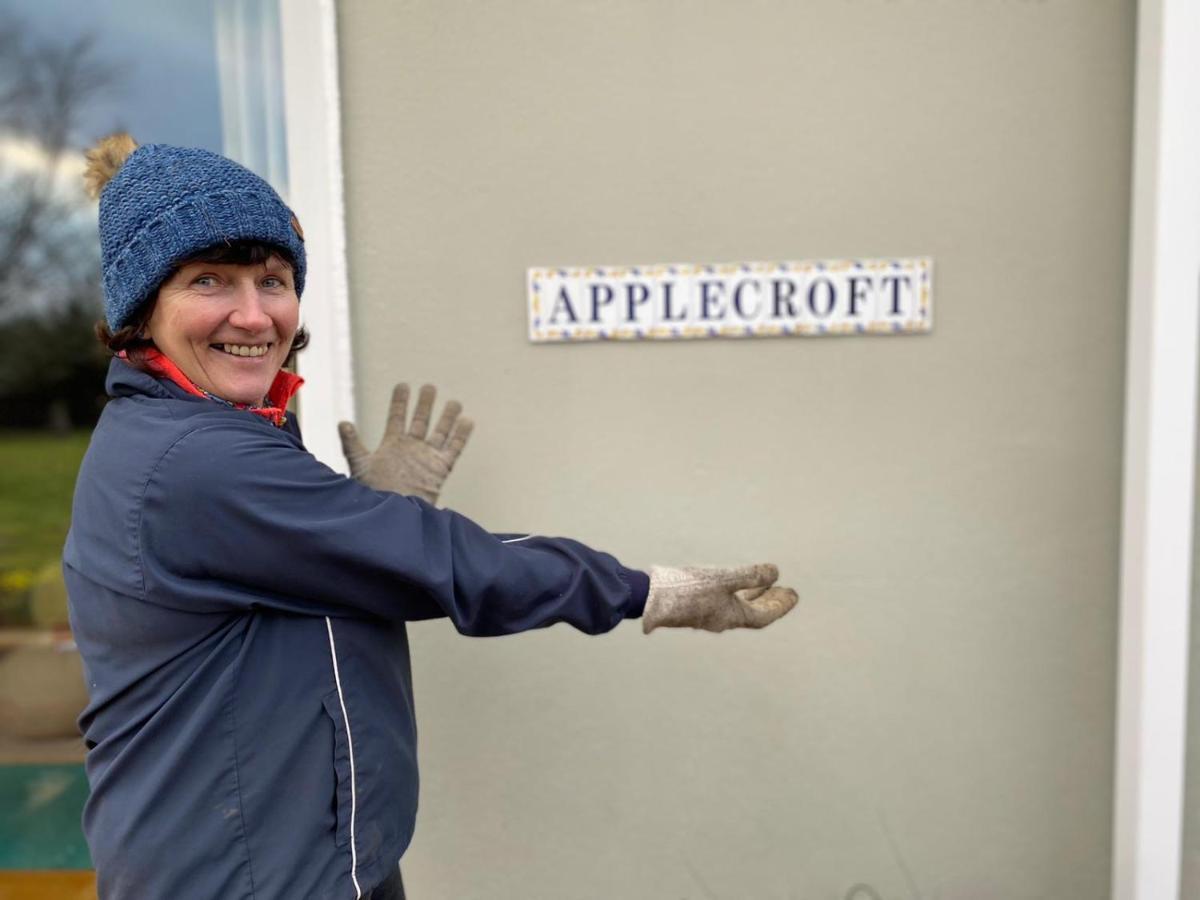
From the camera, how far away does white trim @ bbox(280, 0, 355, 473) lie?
1.78 metres

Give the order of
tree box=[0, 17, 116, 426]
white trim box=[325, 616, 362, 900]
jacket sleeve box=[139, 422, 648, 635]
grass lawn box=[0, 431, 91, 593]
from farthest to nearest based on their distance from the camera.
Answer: grass lawn box=[0, 431, 91, 593], tree box=[0, 17, 116, 426], white trim box=[325, 616, 362, 900], jacket sleeve box=[139, 422, 648, 635]

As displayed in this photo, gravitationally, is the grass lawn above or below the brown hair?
below

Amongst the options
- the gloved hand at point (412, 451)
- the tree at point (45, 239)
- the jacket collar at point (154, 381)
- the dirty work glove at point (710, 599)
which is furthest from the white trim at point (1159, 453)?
the tree at point (45, 239)

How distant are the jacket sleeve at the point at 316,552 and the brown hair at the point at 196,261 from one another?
0.20m

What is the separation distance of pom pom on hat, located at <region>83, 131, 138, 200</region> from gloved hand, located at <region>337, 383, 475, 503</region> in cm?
55

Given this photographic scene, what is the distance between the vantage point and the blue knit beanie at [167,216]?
1094mm

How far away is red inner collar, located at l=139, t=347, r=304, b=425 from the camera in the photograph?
3.86 feet

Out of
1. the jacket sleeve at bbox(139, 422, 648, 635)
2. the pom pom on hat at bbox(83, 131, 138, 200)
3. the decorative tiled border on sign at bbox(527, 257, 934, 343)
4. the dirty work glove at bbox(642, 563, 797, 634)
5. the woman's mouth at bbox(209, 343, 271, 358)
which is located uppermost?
the pom pom on hat at bbox(83, 131, 138, 200)

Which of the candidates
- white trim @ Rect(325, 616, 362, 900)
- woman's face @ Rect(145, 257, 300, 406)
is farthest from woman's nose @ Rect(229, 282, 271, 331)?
white trim @ Rect(325, 616, 362, 900)

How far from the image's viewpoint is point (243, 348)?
3.95ft

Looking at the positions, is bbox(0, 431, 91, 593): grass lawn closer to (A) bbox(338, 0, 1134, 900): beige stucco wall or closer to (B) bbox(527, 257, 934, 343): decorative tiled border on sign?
(A) bbox(338, 0, 1134, 900): beige stucco wall

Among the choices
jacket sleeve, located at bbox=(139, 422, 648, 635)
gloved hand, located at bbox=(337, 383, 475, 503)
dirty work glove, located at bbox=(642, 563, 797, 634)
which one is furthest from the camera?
gloved hand, located at bbox=(337, 383, 475, 503)

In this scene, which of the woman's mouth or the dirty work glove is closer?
the woman's mouth

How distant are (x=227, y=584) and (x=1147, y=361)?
5.38 ft
